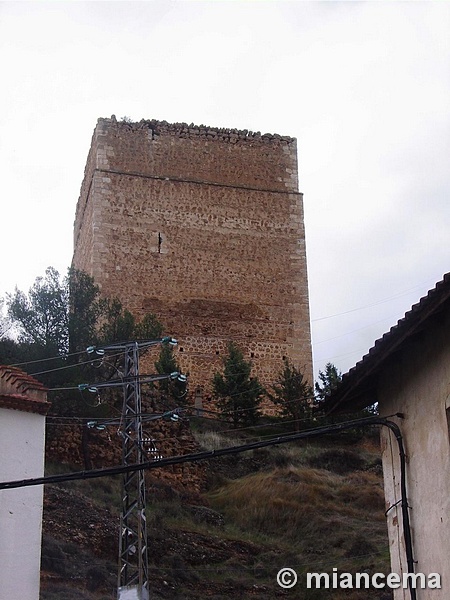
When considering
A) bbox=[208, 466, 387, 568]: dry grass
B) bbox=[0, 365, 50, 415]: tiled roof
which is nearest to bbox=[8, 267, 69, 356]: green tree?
bbox=[208, 466, 387, 568]: dry grass

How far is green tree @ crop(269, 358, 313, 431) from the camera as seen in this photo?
101 feet

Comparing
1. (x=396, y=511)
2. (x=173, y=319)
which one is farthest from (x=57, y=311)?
(x=396, y=511)

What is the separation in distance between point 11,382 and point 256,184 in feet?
78.2

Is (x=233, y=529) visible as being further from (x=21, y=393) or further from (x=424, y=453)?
(x=424, y=453)

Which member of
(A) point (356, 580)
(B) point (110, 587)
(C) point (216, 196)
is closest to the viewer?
(B) point (110, 587)

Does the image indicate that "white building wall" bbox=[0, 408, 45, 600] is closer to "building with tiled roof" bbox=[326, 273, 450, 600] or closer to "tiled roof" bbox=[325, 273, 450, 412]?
"tiled roof" bbox=[325, 273, 450, 412]

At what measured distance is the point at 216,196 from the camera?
37.5 meters

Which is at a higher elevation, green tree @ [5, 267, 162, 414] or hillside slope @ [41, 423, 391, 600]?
green tree @ [5, 267, 162, 414]

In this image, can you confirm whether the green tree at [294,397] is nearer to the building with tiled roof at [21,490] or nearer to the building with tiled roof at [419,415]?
the building with tiled roof at [21,490]

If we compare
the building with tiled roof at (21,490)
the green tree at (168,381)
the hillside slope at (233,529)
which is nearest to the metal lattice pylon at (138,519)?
the building with tiled roof at (21,490)

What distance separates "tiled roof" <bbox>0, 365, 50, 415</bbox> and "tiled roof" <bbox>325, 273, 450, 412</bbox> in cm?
473

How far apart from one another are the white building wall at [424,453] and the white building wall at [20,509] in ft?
18.1

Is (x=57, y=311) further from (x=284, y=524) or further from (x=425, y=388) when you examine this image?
(x=425, y=388)

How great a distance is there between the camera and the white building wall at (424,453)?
9.94 metres
